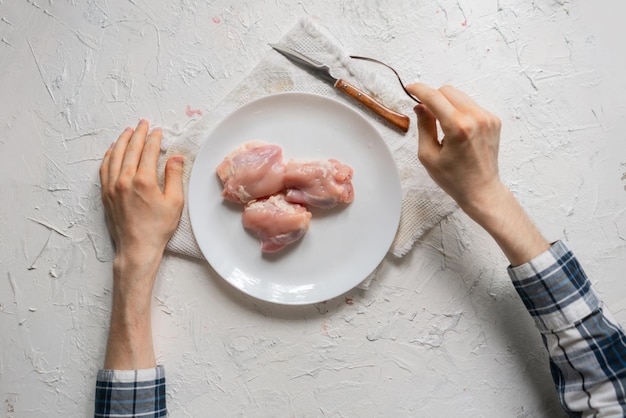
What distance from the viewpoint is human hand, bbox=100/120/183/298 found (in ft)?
3.32

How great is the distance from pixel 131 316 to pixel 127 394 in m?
0.15

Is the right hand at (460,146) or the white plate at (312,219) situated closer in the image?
the right hand at (460,146)

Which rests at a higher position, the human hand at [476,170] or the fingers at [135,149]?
the fingers at [135,149]

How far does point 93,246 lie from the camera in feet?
3.52

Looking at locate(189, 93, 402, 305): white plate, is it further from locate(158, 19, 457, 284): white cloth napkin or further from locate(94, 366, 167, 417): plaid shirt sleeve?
locate(94, 366, 167, 417): plaid shirt sleeve

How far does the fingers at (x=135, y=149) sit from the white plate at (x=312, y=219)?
0.14m

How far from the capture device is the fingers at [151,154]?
103 cm

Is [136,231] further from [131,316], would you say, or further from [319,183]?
[319,183]

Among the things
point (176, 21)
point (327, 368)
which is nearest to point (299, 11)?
point (176, 21)

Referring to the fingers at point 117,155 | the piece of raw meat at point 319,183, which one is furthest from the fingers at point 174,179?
the piece of raw meat at point 319,183

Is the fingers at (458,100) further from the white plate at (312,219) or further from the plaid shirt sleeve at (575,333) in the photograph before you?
the plaid shirt sleeve at (575,333)

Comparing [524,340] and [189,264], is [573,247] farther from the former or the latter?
[189,264]

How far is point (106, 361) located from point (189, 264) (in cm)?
26

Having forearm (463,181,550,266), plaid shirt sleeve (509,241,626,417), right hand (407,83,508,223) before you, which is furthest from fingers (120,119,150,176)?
plaid shirt sleeve (509,241,626,417)
